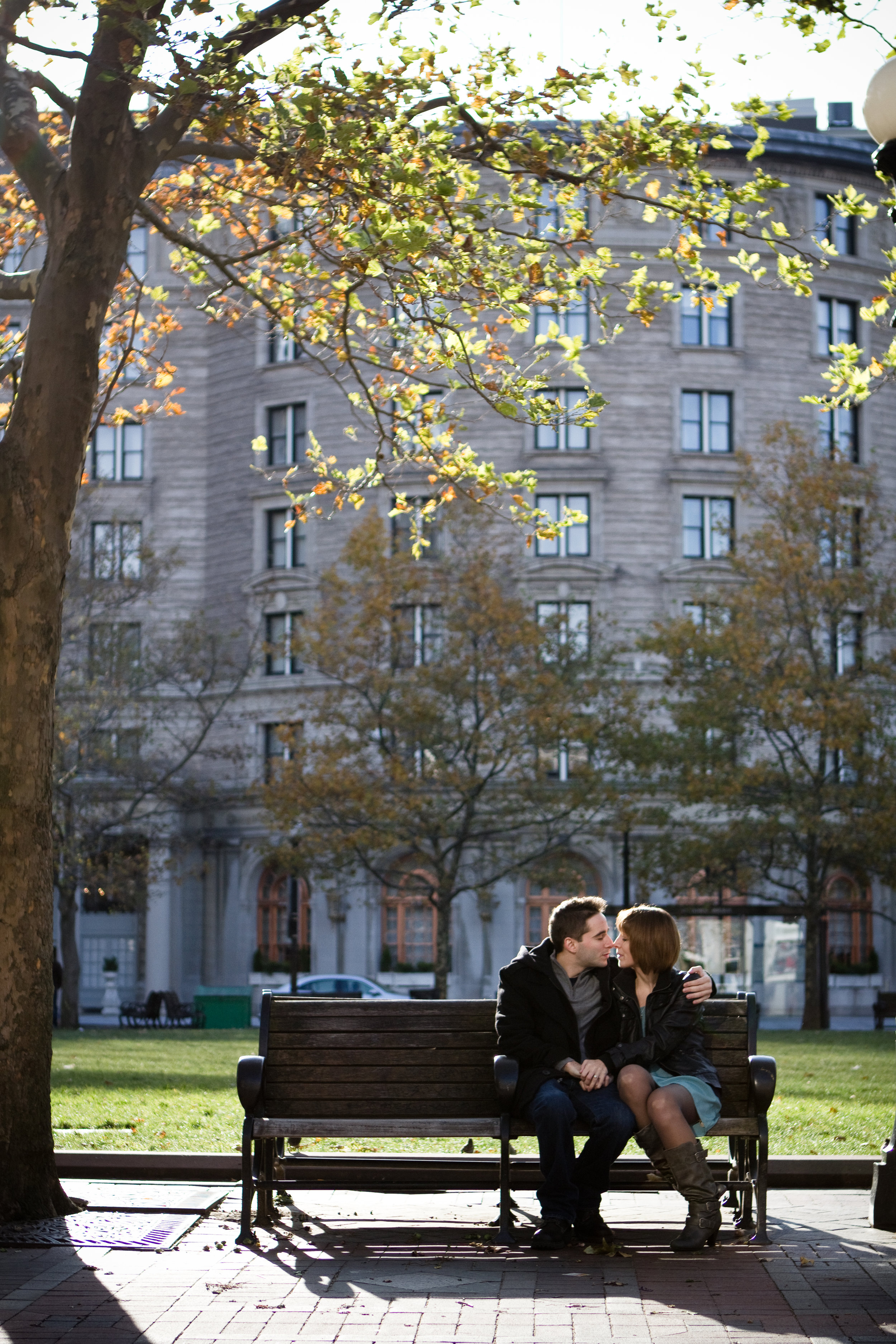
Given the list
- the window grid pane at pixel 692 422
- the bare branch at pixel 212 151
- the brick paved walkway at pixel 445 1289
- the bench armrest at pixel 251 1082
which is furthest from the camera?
the window grid pane at pixel 692 422

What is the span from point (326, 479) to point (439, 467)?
1256 millimetres

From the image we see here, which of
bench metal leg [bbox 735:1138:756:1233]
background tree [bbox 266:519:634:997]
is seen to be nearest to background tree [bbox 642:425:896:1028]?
background tree [bbox 266:519:634:997]

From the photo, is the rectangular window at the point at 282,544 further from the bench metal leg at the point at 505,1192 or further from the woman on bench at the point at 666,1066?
the bench metal leg at the point at 505,1192

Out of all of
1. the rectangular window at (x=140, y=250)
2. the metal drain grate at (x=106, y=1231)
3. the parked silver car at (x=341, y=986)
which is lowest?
the parked silver car at (x=341, y=986)

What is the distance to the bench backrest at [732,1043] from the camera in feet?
24.4

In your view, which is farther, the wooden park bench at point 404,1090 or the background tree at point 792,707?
the background tree at point 792,707

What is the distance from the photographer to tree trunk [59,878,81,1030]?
35.8 metres

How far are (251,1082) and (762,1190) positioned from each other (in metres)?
2.31

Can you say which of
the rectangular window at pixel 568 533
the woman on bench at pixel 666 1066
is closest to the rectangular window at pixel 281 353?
the rectangular window at pixel 568 533

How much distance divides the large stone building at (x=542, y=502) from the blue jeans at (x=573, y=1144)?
34.9 meters

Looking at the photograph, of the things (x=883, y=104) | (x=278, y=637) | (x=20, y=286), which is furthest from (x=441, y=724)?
(x=883, y=104)

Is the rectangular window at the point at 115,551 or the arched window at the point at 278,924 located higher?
the rectangular window at the point at 115,551

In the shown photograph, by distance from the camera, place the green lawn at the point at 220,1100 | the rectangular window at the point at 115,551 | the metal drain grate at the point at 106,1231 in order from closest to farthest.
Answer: the metal drain grate at the point at 106,1231 < the green lawn at the point at 220,1100 < the rectangular window at the point at 115,551

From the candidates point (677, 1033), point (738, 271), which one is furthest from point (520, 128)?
point (738, 271)
